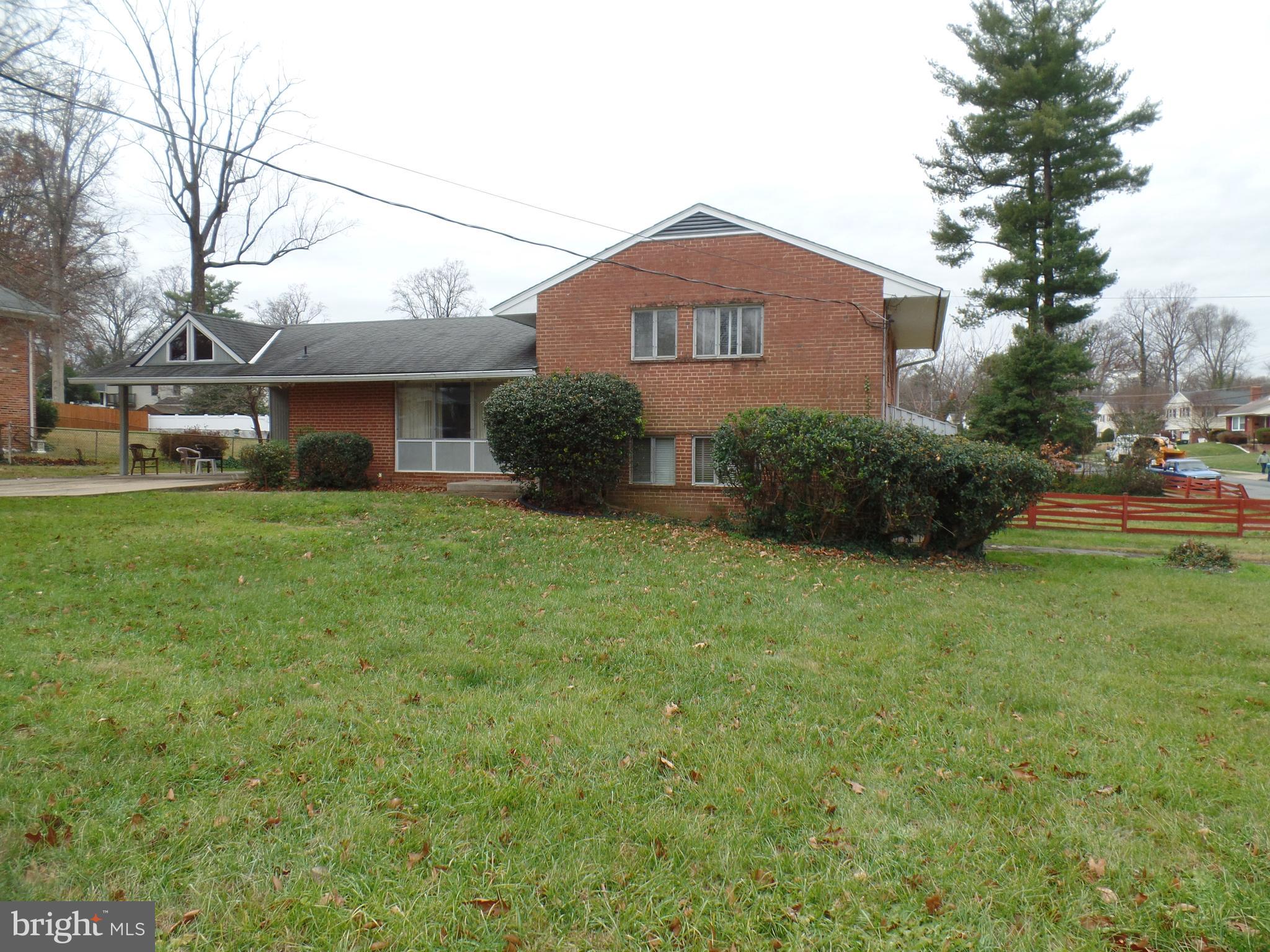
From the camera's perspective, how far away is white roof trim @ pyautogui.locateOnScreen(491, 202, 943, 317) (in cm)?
1494

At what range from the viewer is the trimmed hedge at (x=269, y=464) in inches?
668

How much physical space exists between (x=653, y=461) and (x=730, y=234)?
4.93 meters

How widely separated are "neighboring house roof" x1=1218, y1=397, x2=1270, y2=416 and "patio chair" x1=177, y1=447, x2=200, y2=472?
265 ft

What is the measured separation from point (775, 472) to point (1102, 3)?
84.7 feet

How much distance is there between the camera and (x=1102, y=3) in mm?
27297

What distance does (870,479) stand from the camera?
12375 millimetres

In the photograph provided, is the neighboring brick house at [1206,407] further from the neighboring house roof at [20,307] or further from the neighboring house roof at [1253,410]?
the neighboring house roof at [20,307]

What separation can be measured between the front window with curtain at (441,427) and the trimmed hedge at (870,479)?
685 centimetres

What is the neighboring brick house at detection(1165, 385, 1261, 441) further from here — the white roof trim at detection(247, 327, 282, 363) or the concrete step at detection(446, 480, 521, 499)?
the white roof trim at detection(247, 327, 282, 363)

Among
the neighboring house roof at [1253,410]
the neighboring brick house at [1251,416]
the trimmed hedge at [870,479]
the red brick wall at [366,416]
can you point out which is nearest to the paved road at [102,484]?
the red brick wall at [366,416]

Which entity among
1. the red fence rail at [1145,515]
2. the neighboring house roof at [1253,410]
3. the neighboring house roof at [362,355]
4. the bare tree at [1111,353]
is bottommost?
the red fence rail at [1145,515]

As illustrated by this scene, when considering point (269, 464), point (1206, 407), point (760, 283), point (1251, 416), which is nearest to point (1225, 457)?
point (1251, 416)

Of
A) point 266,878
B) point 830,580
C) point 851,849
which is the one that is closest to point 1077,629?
point 830,580

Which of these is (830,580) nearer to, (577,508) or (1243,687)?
(1243,687)
